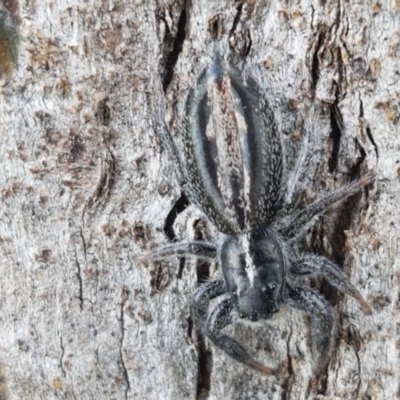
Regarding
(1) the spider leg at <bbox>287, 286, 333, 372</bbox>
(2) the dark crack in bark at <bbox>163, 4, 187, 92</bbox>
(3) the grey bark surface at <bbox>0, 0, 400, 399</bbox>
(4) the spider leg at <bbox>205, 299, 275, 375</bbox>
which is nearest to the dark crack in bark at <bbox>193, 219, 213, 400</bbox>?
(3) the grey bark surface at <bbox>0, 0, 400, 399</bbox>

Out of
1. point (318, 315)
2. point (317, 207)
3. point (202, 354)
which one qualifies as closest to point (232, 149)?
point (317, 207)

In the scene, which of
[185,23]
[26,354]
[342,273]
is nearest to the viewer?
[342,273]

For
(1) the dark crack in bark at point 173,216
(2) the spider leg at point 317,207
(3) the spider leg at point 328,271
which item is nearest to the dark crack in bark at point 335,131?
(2) the spider leg at point 317,207

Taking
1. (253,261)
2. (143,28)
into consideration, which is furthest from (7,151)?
(253,261)

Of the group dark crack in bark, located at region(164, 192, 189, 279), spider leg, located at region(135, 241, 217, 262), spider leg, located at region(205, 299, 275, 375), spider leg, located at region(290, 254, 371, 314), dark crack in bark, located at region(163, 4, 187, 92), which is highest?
dark crack in bark, located at region(163, 4, 187, 92)

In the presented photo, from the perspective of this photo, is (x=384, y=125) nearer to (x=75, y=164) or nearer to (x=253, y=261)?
(x=253, y=261)

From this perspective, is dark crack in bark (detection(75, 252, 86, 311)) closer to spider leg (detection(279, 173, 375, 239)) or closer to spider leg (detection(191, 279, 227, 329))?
spider leg (detection(191, 279, 227, 329))
